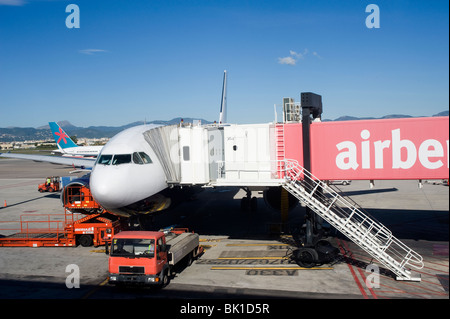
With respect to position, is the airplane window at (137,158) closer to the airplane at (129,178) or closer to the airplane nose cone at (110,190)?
the airplane at (129,178)

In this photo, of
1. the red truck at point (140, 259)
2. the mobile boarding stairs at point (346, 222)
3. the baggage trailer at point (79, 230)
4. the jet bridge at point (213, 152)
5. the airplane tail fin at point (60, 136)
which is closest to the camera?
the red truck at point (140, 259)

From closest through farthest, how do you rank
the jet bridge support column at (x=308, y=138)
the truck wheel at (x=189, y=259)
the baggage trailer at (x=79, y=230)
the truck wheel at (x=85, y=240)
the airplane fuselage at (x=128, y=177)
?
the airplane fuselage at (x=128, y=177), the jet bridge support column at (x=308, y=138), the truck wheel at (x=189, y=259), the baggage trailer at (x=79, y=230), the truck wheel at (x=85, y=240)

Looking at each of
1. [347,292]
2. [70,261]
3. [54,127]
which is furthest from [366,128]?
[54,127]

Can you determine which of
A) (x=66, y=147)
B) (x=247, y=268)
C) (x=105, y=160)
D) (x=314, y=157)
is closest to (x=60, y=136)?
(x=66, y=147)

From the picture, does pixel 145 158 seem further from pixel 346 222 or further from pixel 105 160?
pixel 346 222

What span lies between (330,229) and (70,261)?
17.2 m

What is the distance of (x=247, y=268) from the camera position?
21016 mm

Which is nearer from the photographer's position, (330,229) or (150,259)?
(150,259)

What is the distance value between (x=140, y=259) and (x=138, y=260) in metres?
0.10

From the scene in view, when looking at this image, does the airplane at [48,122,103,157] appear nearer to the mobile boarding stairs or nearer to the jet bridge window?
the jet bridge window

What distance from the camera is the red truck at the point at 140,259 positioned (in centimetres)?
1738

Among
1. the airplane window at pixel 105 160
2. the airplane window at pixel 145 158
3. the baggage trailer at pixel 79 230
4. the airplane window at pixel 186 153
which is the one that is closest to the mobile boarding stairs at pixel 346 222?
the airplane window at pixel 186 153
